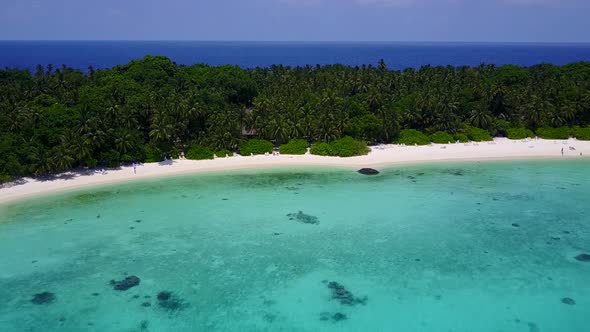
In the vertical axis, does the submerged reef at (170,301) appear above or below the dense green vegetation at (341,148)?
below

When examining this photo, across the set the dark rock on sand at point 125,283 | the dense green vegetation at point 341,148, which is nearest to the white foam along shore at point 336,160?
the dense green vegetation at point 341,148

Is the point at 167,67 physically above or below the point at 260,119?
above

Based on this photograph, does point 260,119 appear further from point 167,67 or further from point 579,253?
point 579,253

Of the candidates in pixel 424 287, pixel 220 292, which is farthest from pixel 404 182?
pixel 220 292

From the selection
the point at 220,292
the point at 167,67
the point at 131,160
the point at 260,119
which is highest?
the point at 167,67

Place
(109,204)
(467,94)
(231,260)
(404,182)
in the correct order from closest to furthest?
(231,260) < (109,204) < (404,182) < (467,94)

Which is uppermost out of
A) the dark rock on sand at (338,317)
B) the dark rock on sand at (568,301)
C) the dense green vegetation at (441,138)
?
the dense green vegetation at (441,138)

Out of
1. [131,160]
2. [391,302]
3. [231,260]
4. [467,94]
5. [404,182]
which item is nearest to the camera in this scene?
[391,302]

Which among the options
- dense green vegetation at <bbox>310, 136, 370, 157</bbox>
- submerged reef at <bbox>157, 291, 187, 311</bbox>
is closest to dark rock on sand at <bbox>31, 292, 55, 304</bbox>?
submerged reef at <bbox>157, 291, 187, 311</bbox>

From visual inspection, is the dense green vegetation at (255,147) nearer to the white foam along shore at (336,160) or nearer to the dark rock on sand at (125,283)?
A: the white foam along shore at (336,160)
